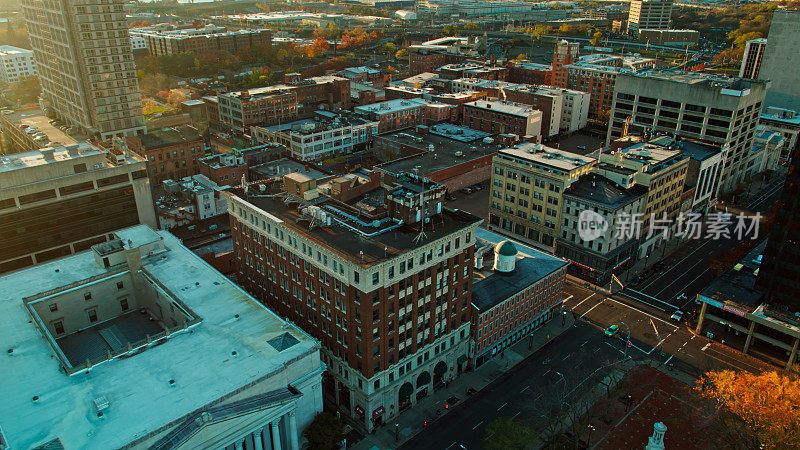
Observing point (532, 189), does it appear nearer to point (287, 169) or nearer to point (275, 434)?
point (287, 169)

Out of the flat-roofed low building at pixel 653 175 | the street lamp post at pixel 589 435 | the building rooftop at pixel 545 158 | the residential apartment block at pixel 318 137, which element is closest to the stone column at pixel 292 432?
the street lamp post at pixel 589 435

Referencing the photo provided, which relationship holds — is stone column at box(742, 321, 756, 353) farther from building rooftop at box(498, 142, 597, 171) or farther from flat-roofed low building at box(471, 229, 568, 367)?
building rooftop at box(498, 142, 597, 171)

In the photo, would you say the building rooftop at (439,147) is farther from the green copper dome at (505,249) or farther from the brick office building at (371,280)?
the brick office building at (371,280)

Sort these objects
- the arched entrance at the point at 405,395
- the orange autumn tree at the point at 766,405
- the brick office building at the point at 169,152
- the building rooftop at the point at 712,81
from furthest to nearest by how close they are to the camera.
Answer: the building rooftop at the point at 712,81, the brick office building at the point at 169,152, the arched entrance at the point at 405,395, the orange autumn tree at the point at 766,405

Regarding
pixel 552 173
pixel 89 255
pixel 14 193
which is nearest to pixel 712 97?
pixel 552 173

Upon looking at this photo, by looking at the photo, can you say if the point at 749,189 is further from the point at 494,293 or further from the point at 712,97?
the point at 494,293

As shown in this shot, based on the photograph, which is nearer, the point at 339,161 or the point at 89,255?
the point at 89,255

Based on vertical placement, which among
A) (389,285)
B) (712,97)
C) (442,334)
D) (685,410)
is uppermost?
(712,97)
